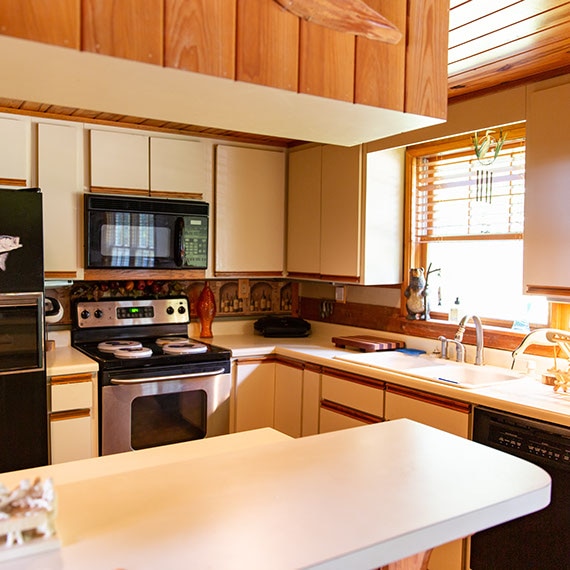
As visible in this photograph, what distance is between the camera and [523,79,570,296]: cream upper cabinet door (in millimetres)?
2416

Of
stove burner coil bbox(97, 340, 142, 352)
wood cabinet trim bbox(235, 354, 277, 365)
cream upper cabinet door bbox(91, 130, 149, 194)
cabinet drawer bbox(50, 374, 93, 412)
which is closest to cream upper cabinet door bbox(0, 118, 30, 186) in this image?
cream upper cabinet door bbox(91, 130, 149, 194)

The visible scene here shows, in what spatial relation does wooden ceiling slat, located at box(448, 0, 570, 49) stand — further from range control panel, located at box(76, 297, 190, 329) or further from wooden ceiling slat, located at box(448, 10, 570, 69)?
range control panel, located at box(76, 297, 190, 329)

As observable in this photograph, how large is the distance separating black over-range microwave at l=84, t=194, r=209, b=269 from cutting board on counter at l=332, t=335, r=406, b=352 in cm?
99

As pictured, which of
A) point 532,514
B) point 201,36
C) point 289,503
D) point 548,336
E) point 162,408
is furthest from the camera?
point 162,408

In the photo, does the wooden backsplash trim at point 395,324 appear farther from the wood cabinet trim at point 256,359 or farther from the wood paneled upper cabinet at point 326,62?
the wood paneled upper cabinet at point 326,62

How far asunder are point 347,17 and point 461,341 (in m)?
2.29

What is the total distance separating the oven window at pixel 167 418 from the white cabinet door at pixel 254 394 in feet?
0.81

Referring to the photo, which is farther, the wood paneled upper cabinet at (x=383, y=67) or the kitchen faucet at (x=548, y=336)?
the kitchen faucet at (x=548, y=336)

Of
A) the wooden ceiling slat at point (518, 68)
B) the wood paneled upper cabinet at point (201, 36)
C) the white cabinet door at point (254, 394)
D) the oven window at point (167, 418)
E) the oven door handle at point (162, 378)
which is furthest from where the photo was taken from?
the white cabinet door at point (254, 394)

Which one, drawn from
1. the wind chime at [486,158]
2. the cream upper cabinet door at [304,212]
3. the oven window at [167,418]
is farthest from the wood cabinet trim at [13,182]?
the wind chime at [486,158]

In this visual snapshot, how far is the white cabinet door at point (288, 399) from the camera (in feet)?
11.2

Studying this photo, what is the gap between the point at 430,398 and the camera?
2.55 m

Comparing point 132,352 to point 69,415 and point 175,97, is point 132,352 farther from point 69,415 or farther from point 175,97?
point 175,97

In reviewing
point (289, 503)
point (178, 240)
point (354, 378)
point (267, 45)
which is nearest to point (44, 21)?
point (267, 45)
